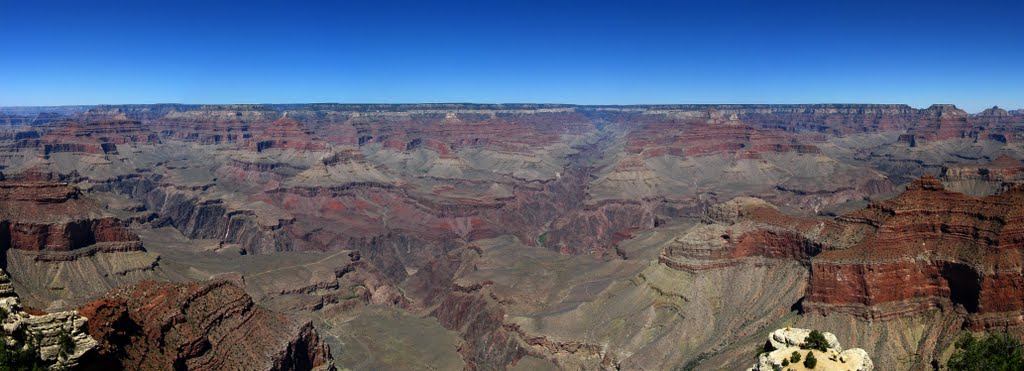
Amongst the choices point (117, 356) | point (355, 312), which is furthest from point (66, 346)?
point (355, 312)

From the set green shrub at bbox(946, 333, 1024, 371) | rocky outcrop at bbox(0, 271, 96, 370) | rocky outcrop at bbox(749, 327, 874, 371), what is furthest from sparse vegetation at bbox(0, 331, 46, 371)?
green shrub at bbox(946, 333, 1024, 371)

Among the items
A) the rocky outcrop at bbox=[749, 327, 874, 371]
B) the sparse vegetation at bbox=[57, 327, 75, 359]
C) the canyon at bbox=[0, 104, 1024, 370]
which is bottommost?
the canyon at bbox=[0, 104, 1024, 370]

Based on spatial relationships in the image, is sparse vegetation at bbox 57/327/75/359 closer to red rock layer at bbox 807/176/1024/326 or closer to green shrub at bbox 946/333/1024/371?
green shrub at bbox 946/333/1024/371

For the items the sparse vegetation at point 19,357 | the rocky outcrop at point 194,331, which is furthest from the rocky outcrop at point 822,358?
the rocky outcrop at point 194,331

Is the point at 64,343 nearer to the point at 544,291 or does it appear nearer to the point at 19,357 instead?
the point at 19,357

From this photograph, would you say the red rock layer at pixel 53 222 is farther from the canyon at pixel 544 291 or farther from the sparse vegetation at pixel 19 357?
the sparse vegetation at pixel 19 357

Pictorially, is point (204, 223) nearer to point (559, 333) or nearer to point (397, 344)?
point (397, 344)

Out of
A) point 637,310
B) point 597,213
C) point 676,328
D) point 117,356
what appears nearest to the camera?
point 117,356
